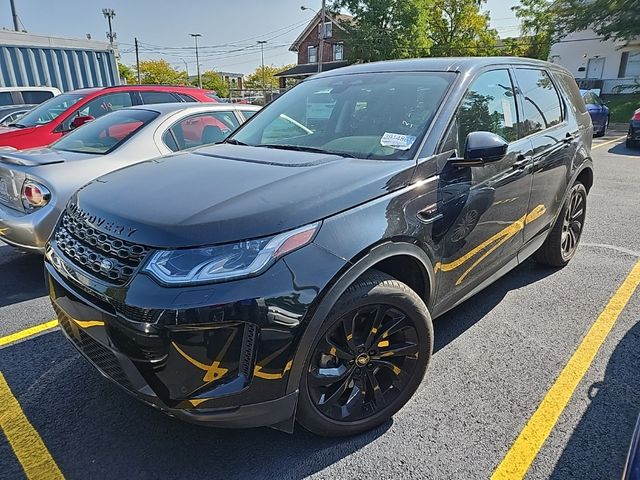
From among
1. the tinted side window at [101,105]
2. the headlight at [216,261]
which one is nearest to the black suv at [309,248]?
the headlight at [216,261]

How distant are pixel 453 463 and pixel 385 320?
0.71 m

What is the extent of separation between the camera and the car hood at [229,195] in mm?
1822

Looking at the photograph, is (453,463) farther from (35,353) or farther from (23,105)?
(23,105)

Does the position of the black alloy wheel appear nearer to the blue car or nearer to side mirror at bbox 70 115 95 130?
side mirror at bbox 70 115 95 130

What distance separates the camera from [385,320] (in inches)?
87.7

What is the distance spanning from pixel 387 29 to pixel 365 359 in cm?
3447

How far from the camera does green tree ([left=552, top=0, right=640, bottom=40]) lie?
2480 cm

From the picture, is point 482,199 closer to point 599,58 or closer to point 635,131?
point 635,131

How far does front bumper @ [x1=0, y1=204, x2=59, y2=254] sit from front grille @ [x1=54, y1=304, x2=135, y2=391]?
1.77 meters

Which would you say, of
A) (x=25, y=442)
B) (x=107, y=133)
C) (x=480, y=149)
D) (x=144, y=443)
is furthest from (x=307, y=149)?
(x=107, y=133)

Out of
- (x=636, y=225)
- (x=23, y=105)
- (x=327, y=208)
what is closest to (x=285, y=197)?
(x=327, y=208)

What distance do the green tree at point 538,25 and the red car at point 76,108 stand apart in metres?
30.6

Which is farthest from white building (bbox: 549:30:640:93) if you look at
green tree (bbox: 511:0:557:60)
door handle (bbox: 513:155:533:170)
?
door handle (bbox: 513:155:533:170)

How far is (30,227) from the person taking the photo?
11.9 feet
